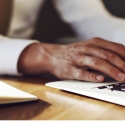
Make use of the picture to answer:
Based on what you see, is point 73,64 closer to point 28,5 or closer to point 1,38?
point 1,38

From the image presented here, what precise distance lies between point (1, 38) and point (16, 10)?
0.34 m

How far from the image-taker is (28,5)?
1035 mm

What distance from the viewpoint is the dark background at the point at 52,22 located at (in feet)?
3.73

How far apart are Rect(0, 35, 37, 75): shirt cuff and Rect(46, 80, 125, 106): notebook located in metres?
0.15

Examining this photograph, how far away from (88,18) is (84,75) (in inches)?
20.3

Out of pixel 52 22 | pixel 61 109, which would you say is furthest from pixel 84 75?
pixel 52 22

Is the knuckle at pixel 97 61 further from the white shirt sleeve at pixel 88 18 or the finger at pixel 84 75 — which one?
the white shirt sleeve at pixel 88 18

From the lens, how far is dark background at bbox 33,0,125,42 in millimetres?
1138

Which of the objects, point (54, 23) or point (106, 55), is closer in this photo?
point (106, 55)

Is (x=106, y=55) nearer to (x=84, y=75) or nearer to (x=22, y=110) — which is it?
(x=84, y=75)

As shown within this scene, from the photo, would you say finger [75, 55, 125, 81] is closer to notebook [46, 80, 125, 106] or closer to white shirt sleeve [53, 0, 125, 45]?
notebook [46, 80, 125, 106]

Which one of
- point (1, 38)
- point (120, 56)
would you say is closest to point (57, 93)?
point (120, 56)

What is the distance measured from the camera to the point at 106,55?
0.53 metres

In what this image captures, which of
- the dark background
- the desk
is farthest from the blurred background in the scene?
the desk
